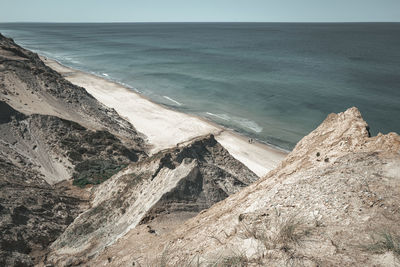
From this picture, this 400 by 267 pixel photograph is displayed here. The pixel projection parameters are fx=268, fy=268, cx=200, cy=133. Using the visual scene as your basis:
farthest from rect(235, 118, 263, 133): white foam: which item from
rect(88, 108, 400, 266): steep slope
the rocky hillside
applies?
rect(88, 108, 400, 266): steep slope

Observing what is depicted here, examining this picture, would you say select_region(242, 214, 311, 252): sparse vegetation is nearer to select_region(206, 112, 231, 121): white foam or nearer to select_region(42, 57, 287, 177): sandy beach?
select_region(42, 57, 287, 177): sandy beach

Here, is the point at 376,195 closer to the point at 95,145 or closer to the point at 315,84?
the point at 95,145

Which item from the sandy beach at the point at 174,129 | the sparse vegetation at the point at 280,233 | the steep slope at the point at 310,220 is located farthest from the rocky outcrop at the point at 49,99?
the sparse vegetation at the point at 280,233

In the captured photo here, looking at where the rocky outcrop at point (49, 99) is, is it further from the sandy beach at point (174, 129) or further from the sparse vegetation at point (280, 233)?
the sparse vegetation at point (280, 233)

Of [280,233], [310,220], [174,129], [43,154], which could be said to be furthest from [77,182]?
[174,129]

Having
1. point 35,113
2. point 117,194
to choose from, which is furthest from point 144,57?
point 117,194

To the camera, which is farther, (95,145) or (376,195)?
(95,145)

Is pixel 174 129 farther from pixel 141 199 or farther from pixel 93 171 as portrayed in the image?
pixel 141 199
